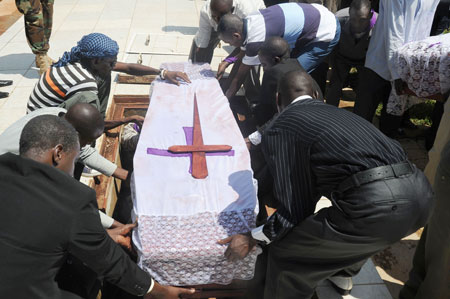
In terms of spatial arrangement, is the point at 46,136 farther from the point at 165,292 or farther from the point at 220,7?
the point at 220,7

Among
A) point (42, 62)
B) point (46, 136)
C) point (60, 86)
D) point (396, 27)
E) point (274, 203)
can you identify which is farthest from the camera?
point (42, 62)

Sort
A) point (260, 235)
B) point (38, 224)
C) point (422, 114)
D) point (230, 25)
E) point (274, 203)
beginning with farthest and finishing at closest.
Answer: point (422, 114)
point (230, 25)
point (274, 203)
point (260, 235)
point (38, 224)

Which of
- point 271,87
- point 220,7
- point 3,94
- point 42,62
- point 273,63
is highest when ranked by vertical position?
point 220,7

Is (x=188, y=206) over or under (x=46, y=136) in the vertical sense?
under

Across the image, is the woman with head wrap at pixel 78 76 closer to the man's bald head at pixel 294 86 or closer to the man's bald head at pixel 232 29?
the man's bald head at pixel 232 29

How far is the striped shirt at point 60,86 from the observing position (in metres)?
2.70

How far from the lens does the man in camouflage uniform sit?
189 inches

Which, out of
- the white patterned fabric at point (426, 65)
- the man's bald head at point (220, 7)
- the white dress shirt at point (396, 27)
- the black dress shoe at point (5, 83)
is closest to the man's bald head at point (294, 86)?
the white patterned fabric at point (426, 65)

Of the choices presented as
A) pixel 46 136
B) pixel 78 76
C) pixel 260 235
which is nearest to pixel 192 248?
pixel 260 235

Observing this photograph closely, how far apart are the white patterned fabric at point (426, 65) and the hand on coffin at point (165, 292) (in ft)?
7.69

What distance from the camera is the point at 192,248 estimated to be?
1982 millimetres

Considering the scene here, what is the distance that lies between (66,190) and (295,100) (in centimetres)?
124

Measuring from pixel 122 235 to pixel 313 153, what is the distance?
1.14 metres

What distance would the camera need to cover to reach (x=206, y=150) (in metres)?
2.58
